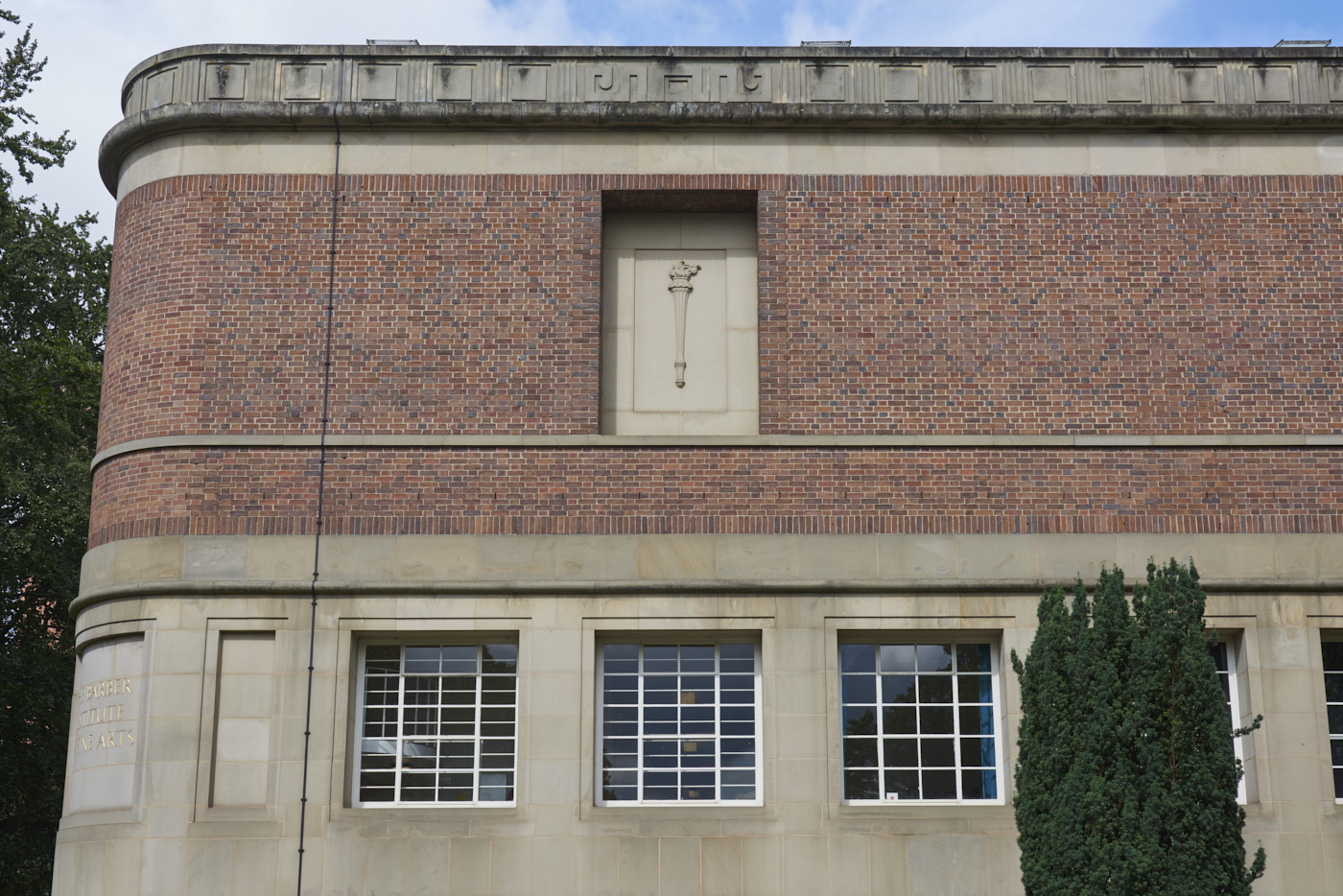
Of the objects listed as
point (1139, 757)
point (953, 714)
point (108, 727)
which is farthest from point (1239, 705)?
point (108, 727)

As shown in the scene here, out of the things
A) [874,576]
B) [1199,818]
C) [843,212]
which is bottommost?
[1199,818]

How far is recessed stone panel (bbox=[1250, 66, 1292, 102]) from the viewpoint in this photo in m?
17.8

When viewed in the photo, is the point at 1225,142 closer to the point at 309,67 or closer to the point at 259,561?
the point at 309,67

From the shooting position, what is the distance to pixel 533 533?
16422mm

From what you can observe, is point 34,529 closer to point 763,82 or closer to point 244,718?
point 244,718

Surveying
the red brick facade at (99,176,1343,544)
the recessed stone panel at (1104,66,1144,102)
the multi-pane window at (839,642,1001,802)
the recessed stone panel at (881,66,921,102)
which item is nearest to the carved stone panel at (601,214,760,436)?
the red brick facade at (99,176,1343,544)

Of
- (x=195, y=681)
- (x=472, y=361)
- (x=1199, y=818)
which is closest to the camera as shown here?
(x=1199, y=818)

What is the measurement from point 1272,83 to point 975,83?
359 cm

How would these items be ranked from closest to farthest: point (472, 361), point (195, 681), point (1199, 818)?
point (1199, 818), point (195, 681), point (472, 361)

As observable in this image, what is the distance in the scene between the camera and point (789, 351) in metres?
17.1

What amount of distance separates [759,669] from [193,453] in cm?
677

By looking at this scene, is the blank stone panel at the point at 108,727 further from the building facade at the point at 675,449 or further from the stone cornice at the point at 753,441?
the stone cornice at the point at 753,441

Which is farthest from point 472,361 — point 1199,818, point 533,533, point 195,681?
point 1199,818

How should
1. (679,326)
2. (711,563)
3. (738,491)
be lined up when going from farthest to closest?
(679,326)
(738,491)
(711,563)
